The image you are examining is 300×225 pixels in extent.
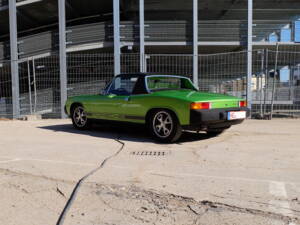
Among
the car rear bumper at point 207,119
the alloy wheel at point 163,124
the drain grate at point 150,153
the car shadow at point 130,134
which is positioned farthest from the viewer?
the car shadow at point 130,134

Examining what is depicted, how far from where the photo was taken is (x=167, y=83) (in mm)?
5598

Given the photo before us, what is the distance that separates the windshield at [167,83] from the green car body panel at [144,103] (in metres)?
0.30

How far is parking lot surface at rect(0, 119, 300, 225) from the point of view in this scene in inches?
84.4

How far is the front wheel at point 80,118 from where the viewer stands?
6363 mm

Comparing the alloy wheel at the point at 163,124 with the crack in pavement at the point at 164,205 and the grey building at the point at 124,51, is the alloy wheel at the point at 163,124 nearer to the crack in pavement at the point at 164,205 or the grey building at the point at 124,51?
the crack in pavement at the point at 164,205

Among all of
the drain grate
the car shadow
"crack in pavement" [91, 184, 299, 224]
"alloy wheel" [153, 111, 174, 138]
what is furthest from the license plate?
"crack in pavement" [91, 184, 299, 224]

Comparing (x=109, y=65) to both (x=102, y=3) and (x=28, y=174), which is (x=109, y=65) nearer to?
(x=102, y=3)

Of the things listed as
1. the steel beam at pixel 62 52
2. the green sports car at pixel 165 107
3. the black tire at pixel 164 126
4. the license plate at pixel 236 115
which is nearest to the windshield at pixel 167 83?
the green sports car at pixel 165 107

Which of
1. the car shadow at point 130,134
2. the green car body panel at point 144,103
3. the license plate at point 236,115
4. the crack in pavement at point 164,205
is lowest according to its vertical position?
the crack in pavement at point 164,205

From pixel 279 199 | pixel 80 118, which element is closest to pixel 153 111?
pixel 80 118

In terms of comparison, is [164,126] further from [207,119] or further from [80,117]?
[80,117]

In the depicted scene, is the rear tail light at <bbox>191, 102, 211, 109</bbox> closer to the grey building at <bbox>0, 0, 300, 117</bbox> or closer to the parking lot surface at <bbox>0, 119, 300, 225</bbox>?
the parking lot surface at <bbox>0, 119, 300, 225</bbox>

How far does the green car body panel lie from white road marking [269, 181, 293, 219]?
6.24ft

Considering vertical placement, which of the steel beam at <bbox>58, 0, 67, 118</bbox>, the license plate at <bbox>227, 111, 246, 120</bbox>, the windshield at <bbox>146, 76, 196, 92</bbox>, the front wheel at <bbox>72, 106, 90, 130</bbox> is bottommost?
the front wheel at <bbox>72, 106, 90, 130</bbox>
